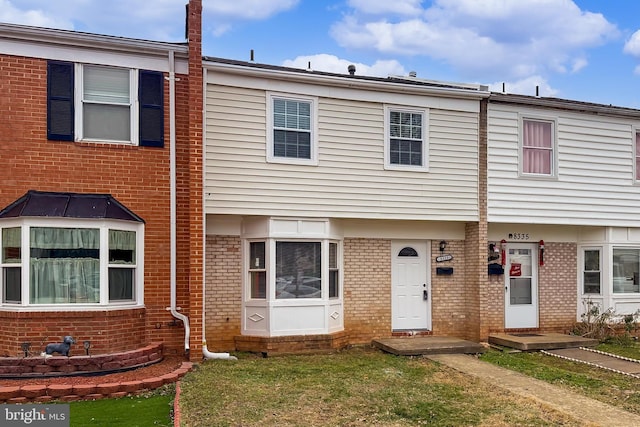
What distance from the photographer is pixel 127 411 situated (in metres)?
7.54

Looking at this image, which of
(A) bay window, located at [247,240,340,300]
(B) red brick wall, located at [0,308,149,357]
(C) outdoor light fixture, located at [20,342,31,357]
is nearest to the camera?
(C) outdoor light fixture, located at [20,342,31,357]

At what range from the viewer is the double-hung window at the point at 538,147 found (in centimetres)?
1323

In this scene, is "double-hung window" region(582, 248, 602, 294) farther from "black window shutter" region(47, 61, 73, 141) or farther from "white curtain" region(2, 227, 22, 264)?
"white curtain" region(2, 227, 22, 264)

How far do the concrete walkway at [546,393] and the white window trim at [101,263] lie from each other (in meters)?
5.68

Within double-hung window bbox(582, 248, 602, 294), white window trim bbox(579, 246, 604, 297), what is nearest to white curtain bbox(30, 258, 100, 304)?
white window trim bbox(579, 246, 604, 297)

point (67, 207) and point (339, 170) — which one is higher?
point (339, 170)

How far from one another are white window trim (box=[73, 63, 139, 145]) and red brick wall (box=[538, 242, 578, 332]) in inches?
385

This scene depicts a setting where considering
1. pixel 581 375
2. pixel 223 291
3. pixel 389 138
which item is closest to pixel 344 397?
pixel 223 291

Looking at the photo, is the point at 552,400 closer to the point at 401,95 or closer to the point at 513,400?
the point at 513,400

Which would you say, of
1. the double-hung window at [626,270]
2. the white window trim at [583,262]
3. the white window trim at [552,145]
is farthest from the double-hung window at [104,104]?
the double-hung window at [626,270]

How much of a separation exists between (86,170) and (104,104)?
4.00 ft

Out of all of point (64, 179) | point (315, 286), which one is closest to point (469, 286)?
point (315, 286)

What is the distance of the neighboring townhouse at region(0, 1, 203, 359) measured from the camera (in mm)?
9492

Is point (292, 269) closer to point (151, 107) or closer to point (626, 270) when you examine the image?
point (151, 107)
